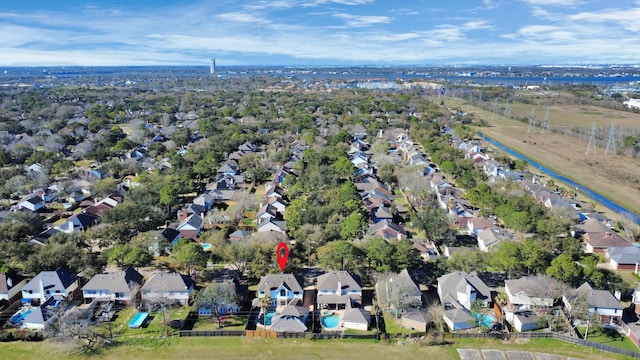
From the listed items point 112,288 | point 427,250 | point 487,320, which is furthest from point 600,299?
point 112,288

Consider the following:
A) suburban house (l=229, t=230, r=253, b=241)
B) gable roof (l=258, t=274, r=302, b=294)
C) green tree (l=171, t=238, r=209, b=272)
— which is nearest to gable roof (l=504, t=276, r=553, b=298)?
gable roof (l=258, t=274, r=302, b=294)

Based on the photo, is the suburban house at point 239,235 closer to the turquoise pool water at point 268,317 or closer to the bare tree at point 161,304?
the bare tree at point 161,304

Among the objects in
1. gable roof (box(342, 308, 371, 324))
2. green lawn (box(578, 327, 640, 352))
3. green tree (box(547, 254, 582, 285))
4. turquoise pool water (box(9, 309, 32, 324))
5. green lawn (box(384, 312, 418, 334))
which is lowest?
turquoise pool water (box(9, 309, 32, 324))

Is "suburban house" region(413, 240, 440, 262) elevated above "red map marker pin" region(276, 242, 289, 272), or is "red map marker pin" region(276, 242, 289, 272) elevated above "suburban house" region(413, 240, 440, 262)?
"red map marker pin" region(276, 242, 289, 272)

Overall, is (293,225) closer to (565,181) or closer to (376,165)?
(376,165)

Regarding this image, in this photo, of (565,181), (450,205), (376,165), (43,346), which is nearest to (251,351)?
(43,346)

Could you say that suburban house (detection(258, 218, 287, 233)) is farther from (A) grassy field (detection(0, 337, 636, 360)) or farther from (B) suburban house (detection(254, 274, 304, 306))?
(A) grassy field (detection(0, 337, 636, 360))
